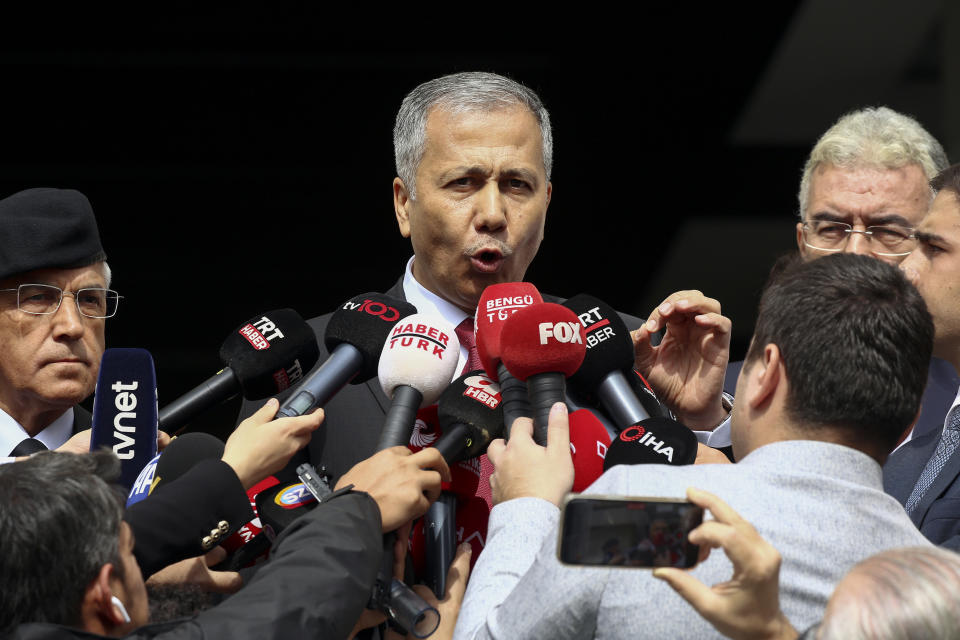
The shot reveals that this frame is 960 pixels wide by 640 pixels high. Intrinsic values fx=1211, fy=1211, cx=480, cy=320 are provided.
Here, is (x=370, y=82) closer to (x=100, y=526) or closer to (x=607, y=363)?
(x=607, y=363)

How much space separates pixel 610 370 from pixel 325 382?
0.46m

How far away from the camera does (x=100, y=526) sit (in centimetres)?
152

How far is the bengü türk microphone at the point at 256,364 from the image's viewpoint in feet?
6.35

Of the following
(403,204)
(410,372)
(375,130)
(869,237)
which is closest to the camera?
(410,372)

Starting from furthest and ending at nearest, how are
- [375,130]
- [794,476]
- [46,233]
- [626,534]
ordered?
[375,130], [46,233], [794,476], [626,534]

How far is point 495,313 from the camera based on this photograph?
1928 millimetres

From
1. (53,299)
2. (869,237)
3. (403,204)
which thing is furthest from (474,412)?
(869,237)

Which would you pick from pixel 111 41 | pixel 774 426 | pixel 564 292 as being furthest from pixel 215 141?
pixel 774 426

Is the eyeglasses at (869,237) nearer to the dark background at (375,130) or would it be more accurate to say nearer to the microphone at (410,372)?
the microphone at (410,372)

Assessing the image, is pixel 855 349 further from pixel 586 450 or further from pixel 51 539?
pixel 51 539

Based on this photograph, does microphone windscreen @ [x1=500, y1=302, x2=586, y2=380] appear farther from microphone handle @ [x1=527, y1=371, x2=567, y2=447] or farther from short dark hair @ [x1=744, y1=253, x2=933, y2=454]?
short dark hair @ [x1=744, y1=253, x2=933, y2=454]

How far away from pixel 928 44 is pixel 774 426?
3729 millimetres

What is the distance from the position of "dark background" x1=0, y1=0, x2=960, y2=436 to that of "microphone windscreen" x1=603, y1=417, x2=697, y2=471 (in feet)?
10.6

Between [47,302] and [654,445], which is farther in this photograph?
[47,302]
